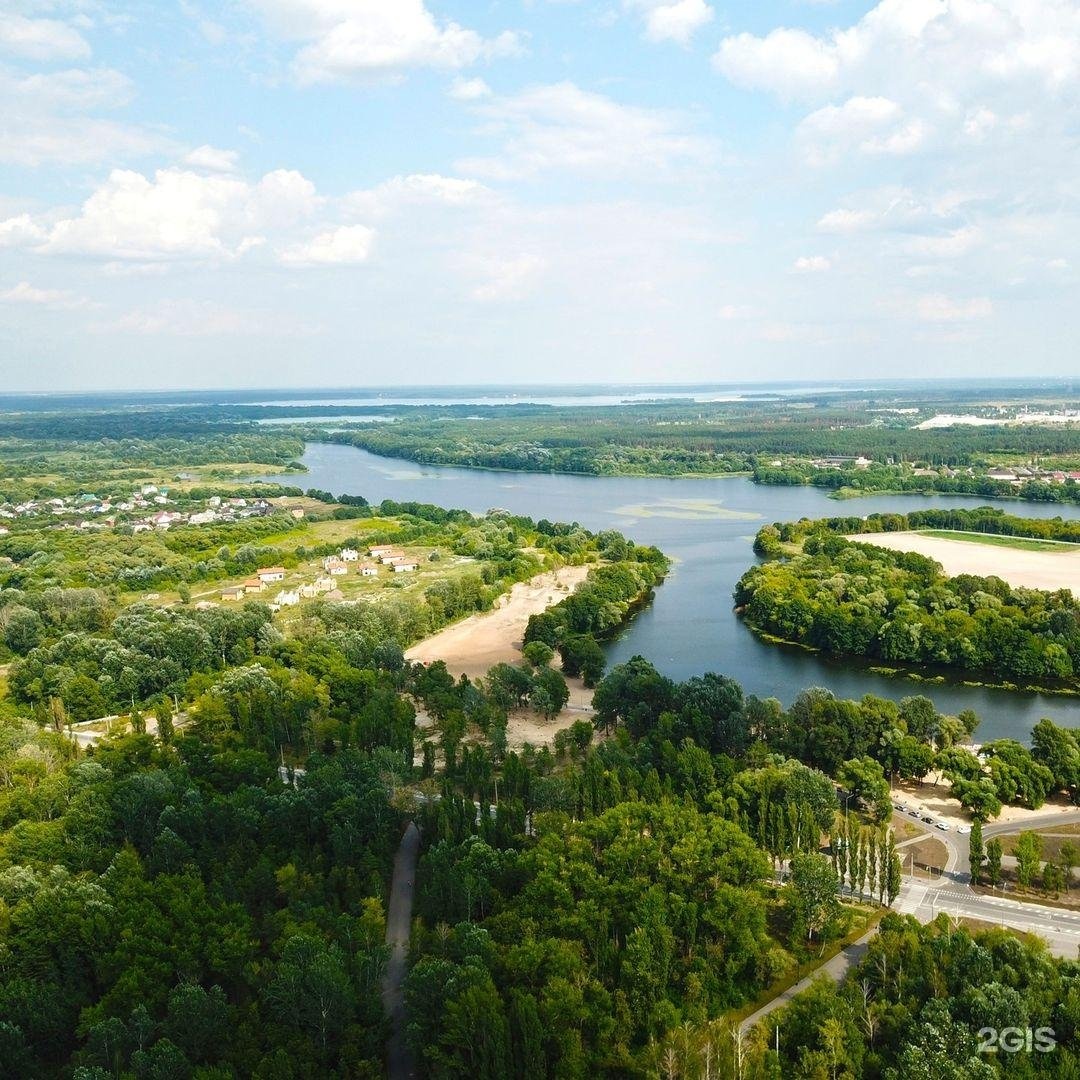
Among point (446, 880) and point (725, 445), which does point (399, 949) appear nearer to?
point (446, 880)

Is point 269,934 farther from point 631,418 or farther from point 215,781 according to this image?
point 631,418

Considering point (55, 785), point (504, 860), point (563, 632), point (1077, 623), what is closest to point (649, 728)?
point (504, 860)

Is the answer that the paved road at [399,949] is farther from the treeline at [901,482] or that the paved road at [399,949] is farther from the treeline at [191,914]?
the treeline at [901,482]

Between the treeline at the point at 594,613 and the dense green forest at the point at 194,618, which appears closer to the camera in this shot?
the dense green forest at the point at 194,618

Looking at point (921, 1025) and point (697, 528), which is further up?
point (697, 528)

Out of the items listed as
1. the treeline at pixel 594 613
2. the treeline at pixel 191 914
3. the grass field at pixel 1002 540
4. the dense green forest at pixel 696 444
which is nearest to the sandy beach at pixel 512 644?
the treeline at pixel 594 613

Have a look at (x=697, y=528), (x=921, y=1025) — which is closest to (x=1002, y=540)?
(x=697, y=528)

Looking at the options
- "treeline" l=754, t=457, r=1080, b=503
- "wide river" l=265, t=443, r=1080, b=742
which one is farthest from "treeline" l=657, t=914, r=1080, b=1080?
"treeline" l=754, t=457, r=1080, b=503

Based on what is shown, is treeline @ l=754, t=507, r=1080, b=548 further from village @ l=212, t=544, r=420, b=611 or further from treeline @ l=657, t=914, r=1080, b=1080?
treeline @ l=657, t=914, r=1080, b=1080
